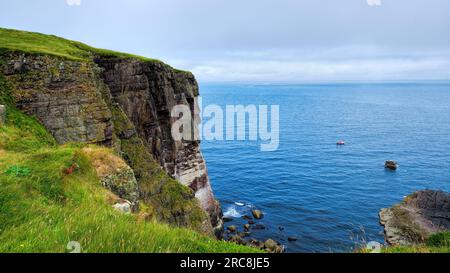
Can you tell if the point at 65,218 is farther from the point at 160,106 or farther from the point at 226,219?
the point at 226,219

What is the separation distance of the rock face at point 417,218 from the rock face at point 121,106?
26464 mm

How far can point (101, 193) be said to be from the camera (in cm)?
1296

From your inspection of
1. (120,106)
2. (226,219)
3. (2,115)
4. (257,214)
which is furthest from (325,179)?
(2,115)

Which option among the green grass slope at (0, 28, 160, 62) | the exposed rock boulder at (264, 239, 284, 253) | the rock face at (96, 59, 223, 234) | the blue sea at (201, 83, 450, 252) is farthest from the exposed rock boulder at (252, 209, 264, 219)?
the green grass slope at (0, 28, 160, 62)

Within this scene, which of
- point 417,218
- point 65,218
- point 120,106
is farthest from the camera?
point 417,218

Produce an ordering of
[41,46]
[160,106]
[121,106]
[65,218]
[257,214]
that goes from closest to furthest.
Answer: [65,218] < [41,46] < [121,106] < [160,106] < [257,214]

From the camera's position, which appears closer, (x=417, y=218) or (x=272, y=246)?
(x=417, y=218)

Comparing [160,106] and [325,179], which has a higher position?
[160,106]

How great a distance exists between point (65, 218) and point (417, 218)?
49986 mm

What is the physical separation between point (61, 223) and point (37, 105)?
22081 mm

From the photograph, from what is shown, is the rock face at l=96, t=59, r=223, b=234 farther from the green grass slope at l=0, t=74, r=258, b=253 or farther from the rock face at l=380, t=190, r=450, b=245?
the green grass slope at l=0, t=74, r=258, b=253

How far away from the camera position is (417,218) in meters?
45.8

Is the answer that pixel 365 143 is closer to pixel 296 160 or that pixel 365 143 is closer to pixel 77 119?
pixel 296 160

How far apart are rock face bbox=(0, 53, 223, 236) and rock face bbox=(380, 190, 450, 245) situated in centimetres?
2646
